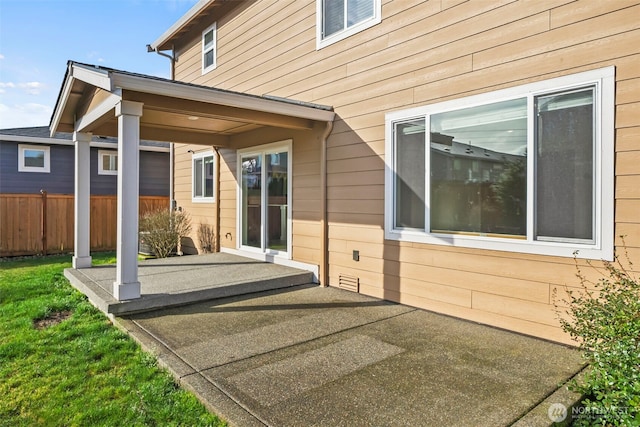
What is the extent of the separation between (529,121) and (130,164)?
13.9 feet

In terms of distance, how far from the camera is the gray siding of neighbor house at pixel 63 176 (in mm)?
12555

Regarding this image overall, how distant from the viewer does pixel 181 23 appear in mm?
9352

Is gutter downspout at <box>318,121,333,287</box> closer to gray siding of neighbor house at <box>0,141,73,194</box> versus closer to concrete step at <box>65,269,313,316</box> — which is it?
concrete step at <box>65,269,313,316</box>

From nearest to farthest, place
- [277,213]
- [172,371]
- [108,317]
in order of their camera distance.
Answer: [172,371] → [108,317] → [277,213]

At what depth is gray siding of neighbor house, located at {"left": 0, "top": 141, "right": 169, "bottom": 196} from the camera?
1255 cm

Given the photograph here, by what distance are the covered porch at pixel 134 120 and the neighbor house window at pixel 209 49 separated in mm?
Result: 2361

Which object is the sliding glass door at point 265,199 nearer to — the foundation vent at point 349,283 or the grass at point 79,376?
the foundation vent at point 349,283

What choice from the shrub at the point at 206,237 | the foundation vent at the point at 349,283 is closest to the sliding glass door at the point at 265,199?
the shrub at the point at 206,237

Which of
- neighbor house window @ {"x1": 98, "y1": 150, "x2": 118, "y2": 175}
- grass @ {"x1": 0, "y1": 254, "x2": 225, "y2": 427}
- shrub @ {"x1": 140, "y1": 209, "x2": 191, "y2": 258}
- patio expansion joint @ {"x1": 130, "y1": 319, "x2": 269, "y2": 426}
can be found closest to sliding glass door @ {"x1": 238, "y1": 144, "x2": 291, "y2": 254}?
shrub @ {"x1": 140, "y1": 209, "x2": 191, "y2": 258}

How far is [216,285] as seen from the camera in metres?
5.32

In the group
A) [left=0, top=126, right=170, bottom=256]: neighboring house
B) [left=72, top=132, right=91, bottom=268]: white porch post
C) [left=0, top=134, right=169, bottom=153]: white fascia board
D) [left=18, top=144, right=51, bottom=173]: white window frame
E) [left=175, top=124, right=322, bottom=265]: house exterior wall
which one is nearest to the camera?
[left=175, top=124, right=322, bottom=265]: house exterior wall

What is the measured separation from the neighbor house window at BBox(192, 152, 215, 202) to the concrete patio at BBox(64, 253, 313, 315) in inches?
95.7

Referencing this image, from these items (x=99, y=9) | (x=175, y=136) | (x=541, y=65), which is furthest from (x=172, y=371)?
(x=99, y=9)

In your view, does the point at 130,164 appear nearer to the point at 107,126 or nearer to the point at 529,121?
the point at 107,126
